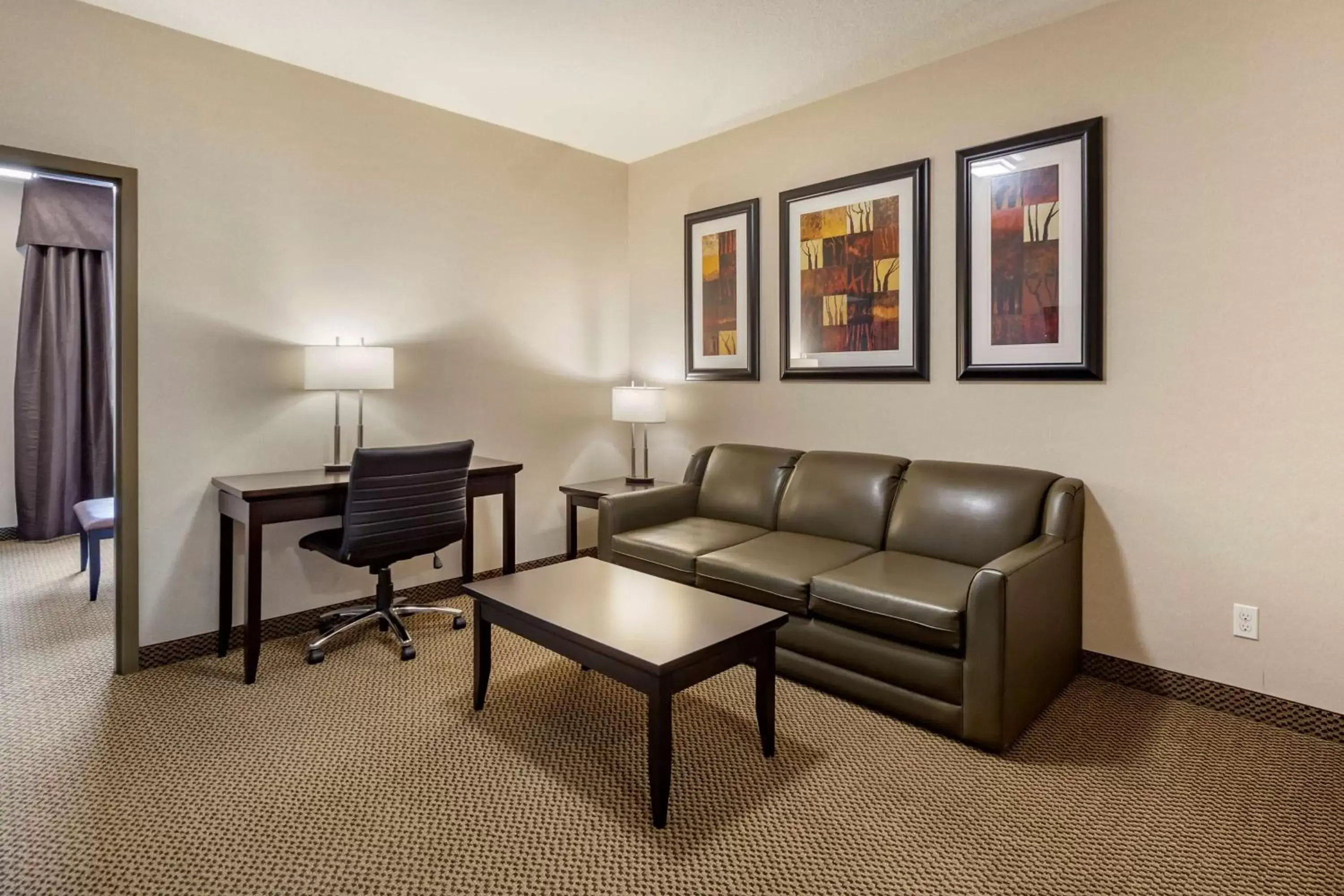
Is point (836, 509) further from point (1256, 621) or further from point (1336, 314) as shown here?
point (1336, 314)

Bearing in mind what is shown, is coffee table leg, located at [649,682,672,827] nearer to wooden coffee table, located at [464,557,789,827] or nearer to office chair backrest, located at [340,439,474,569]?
wooden coffee table, located at [464,557,789,827]

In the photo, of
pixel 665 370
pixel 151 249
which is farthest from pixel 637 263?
pixel 151 249

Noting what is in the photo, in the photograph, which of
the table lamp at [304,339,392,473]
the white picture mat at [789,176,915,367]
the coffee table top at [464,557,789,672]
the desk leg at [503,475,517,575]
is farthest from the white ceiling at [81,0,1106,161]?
the coffee table top at [464,557,789,672]

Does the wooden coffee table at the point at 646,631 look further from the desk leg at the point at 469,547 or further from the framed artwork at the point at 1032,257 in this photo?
the framed artwork at the point at 1032,257

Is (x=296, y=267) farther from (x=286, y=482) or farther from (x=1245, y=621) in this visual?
(x=1245, y=621)

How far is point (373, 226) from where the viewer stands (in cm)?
353

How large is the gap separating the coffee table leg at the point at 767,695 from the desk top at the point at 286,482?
168 cm

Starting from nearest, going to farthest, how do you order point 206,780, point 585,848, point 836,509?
1. point 585,848
2. point 206,780
3. point 836,509

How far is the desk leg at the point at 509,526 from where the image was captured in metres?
3.61

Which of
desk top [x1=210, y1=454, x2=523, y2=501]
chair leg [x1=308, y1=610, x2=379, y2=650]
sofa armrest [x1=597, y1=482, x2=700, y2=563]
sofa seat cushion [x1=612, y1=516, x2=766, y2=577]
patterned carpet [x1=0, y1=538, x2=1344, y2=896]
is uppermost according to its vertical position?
desk top [x1=210, y1=454, x2=523, y2=501]

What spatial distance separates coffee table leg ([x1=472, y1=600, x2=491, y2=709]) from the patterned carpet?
0.09m

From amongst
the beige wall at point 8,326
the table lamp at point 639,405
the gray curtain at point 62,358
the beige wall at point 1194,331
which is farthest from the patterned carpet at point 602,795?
the beige wall at point 8,326

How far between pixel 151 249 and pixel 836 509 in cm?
309

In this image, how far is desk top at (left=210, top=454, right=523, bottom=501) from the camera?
2.77 metres
